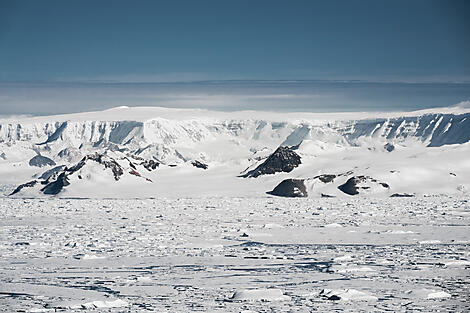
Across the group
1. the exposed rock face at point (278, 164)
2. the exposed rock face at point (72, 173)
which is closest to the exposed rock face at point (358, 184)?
the exposed rock face at point (278, 164)

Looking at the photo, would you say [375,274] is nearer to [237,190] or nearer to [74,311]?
[74,311]

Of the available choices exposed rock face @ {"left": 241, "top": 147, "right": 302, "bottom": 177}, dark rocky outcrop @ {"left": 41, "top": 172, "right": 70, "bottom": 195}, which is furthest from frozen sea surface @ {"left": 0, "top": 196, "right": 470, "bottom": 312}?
exposed rock face @ {"left": 241, "top": 147, "right": 302, "bottom": 177}

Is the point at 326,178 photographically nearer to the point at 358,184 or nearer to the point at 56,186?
the point at 358,184

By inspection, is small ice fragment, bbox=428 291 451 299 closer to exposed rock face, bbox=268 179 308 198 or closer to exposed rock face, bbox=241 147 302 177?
exposed rock face, bbox=268 179 308 198

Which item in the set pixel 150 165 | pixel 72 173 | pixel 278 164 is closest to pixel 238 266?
pixel 278 164

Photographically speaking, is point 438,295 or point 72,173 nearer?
point 438,295

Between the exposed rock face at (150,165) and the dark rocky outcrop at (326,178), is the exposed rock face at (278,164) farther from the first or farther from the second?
the exposed rock face at (150,165)
